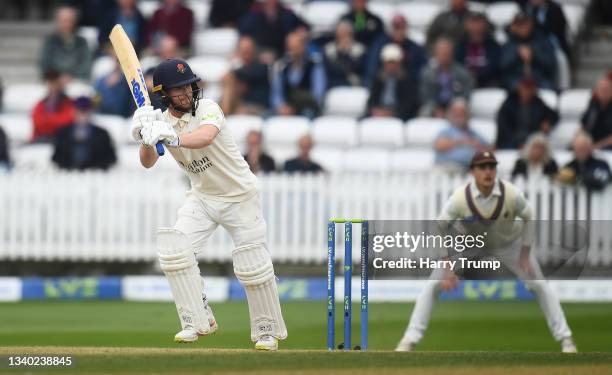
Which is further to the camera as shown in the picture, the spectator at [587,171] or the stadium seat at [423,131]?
the stadium seat at [423,131]

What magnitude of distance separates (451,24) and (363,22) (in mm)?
861

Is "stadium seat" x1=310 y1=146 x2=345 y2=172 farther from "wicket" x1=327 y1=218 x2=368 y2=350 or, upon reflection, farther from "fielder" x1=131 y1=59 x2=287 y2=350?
"fielder" x1=131 y1=59 x2=287 y2=350

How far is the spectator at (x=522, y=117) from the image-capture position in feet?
39.8

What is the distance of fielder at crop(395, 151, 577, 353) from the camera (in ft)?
26.2

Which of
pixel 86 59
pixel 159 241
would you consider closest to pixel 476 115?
pixel 86 59

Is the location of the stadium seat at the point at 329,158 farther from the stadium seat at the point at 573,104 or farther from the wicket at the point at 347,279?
the wicket at the point at 347,279

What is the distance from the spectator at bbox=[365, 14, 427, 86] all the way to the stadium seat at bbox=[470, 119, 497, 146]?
2.35 ft

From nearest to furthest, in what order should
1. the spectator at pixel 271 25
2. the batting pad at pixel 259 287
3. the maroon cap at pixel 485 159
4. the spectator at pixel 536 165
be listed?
the batting pad at pixel 259 287, the maroon cap at pixel 485 159, the spectator at pixel 536 165, the spectator at pixel 271 25

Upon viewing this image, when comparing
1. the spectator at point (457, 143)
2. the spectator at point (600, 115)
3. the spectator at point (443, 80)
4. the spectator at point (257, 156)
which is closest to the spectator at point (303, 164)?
the spectator at point (257, 156)

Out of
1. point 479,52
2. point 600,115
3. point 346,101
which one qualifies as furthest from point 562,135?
point 346,101

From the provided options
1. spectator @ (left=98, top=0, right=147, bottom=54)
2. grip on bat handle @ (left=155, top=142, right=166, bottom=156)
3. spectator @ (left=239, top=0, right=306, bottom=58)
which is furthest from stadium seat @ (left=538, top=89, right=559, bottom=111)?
grip on bat handle @ (left=155, top=142, right=166, bottom=156)

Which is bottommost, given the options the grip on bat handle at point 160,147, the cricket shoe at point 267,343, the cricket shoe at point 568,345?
the cricket shoe at point 568,345

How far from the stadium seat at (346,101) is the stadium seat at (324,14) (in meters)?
1.05

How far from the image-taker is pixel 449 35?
1297cm
